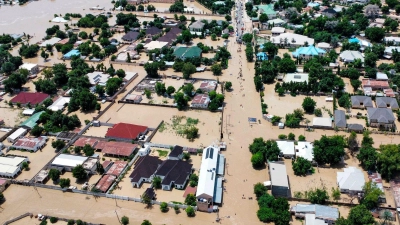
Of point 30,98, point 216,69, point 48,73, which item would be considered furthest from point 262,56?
point 30,98

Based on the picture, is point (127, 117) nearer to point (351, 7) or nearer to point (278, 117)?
point (278, 117)

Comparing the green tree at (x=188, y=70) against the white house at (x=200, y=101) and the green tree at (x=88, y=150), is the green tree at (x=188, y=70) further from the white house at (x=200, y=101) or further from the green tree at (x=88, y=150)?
the green tree at (x=88, y=150)

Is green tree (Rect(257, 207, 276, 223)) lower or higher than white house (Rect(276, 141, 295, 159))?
lower

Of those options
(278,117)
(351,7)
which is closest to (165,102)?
(278,117)

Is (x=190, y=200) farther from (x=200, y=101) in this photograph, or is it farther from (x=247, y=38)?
(x=247, y=38)

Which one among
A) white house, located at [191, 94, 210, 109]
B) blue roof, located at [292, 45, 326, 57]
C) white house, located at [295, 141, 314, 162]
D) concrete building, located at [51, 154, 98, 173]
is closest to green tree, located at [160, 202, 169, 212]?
concrete building, located at [51, 154, 98, 173]

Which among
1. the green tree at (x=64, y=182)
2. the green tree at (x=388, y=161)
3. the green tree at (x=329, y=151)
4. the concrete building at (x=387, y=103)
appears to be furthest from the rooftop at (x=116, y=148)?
the concrete building at (x=387, y=103)

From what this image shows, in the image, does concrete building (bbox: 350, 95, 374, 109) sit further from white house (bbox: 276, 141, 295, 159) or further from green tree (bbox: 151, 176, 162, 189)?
green tree (bbox: 151, 176, 162, 189)
